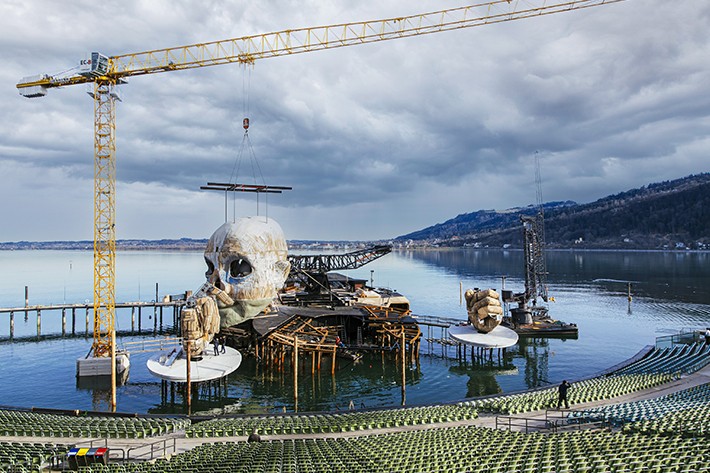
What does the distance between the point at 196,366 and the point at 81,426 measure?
15.2 meters

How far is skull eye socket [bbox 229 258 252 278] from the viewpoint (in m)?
52.0

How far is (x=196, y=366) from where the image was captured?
40.0 meters

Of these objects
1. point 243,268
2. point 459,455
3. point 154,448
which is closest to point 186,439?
point 154,448

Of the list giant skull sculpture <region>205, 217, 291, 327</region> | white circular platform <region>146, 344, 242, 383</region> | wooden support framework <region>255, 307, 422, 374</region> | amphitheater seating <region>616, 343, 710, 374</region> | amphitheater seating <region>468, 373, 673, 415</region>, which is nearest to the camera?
amphitheater seating <region>468, 373, 673, 415</region>

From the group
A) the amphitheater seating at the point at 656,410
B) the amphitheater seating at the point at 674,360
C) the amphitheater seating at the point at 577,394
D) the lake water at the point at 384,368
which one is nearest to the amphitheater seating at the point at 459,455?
Result: the amphitheater seating at the point at 656,410

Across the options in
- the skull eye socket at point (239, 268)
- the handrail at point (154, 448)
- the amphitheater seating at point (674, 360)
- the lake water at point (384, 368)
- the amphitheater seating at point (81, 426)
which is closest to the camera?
the handrail at point (154, 448)

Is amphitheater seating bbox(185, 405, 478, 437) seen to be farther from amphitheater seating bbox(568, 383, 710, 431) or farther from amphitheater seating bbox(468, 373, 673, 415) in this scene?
amphitheater seating bbox(568, 383, 710, 431)

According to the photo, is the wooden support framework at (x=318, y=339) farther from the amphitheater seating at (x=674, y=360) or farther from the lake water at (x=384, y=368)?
the amphitheater seating at (x=674, y=360)

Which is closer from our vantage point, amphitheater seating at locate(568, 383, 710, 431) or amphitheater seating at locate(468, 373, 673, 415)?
amphitheater seating at locate(568, 383, 710, 431)

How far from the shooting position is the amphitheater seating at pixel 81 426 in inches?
924

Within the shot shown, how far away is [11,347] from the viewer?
6112 cm

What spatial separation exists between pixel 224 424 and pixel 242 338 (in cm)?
2746

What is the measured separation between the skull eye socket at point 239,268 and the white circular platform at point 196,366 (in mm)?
10270

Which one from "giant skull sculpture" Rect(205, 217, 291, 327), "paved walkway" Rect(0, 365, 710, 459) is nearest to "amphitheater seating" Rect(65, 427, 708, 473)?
"paved walkway" Rect(0, 365, 710, 459)
